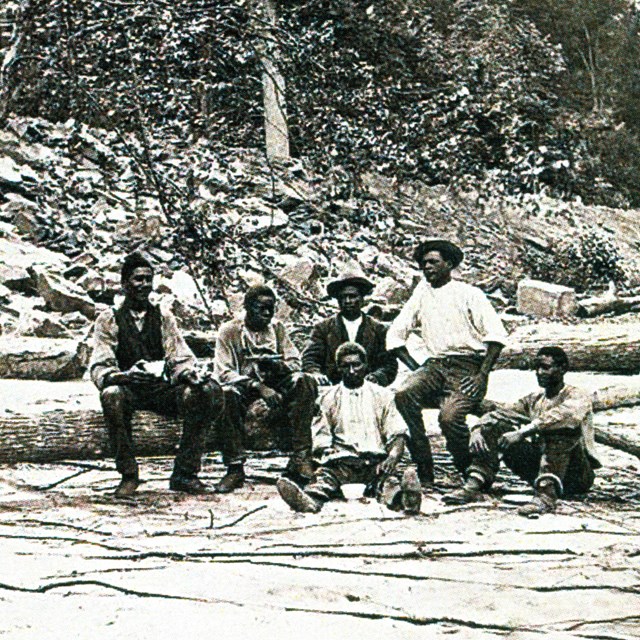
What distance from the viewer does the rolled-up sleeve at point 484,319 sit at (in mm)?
6207

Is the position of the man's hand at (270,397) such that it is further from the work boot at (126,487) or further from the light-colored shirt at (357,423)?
the work boot at (126,487)

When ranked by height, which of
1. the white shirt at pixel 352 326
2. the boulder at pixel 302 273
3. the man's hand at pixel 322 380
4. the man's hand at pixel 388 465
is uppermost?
the boulder at pixel 302 273

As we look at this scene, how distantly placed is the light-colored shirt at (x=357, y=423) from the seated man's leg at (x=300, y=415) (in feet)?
0.20

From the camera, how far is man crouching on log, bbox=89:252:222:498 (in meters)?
5.78

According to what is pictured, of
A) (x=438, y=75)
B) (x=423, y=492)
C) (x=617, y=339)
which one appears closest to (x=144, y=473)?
(x=423, y=492)

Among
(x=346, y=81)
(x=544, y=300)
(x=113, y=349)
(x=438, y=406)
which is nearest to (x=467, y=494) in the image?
(x=438, y=406)

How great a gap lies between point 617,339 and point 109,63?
450cm

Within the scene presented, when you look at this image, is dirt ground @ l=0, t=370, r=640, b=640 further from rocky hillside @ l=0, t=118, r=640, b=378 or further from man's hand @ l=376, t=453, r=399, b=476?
rocky hillside @ l=0, t=118, r=640, b=378

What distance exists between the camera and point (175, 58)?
6957mm

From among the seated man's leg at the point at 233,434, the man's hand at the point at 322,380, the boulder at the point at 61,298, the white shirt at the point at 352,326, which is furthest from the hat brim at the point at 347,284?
the boulder at the point at 61,298

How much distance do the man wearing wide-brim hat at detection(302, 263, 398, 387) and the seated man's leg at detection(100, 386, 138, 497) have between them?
3.98 ft

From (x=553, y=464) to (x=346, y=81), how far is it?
3.55 meters

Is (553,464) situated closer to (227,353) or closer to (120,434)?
(227,353)

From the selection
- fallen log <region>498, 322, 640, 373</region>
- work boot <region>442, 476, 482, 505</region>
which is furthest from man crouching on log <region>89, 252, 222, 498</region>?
fallen log <region>498, 322, 640, 373</region>
